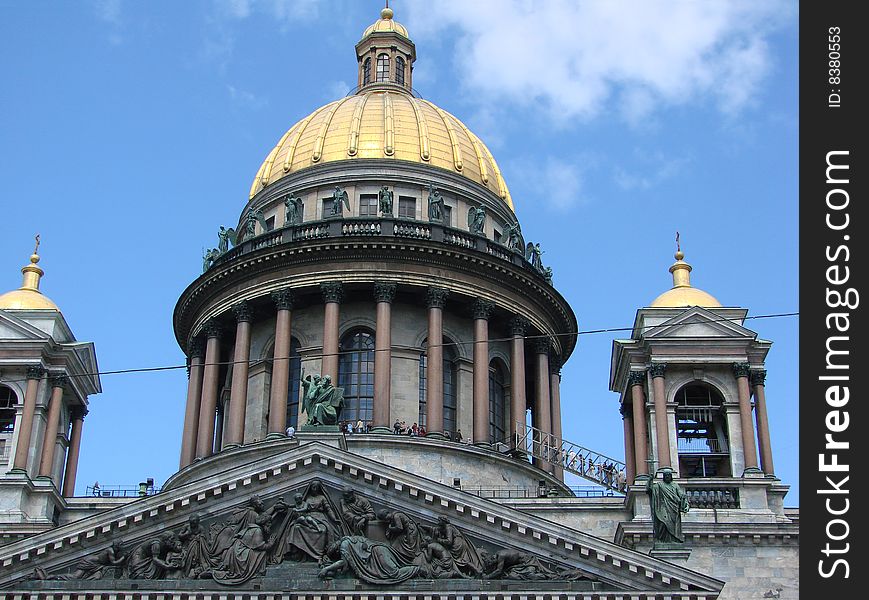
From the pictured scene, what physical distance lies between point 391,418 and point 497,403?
4940 mm

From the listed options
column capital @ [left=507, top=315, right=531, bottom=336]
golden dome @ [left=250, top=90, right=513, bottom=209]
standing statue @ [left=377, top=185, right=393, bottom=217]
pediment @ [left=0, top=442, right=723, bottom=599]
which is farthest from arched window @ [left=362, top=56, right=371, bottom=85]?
pediment @ [left=0, top=442, right=723, bottom=599]

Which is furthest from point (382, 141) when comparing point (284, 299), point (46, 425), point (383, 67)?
point (46, 425)

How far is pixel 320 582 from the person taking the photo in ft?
125

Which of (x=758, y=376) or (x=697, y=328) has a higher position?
(x=697, y=328)

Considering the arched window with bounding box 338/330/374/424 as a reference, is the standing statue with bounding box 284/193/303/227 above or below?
above

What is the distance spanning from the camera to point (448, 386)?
183 ft

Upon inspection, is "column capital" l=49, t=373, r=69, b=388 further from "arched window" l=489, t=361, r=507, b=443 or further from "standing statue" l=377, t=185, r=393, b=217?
"arched window" l=489, t=361, r=507, b=443

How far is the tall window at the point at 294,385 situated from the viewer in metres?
54.4

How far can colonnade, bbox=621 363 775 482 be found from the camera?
155ft

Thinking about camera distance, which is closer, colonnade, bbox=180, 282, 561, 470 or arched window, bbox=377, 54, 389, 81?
colonnade, bbox=180, 282, 561, 470

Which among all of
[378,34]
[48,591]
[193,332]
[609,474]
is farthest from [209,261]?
[48,591]

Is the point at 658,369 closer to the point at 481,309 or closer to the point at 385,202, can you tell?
the point at 481,309

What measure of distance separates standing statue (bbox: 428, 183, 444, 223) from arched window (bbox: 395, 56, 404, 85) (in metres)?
10.3
